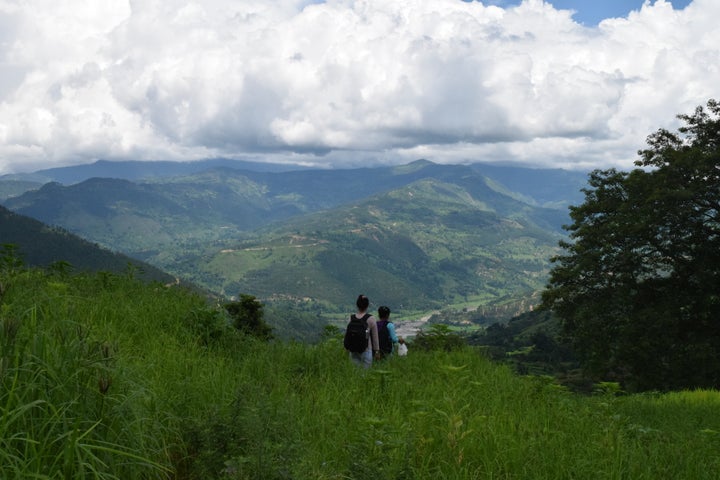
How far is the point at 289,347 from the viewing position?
30.2 ft

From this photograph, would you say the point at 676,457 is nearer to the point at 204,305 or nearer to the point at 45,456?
the point at 45,456

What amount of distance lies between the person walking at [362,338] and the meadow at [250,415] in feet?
2.23

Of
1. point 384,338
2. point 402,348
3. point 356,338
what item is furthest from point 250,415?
point 402,348

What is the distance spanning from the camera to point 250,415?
171 inches

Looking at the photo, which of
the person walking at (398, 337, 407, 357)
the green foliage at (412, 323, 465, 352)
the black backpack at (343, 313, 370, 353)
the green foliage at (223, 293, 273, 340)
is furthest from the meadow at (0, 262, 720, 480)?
the green foliage at (412, 323, 465, 352)

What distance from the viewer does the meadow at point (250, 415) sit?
332 centimetres

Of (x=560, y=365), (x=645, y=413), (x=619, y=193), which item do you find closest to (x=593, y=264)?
(x=619, y=193)

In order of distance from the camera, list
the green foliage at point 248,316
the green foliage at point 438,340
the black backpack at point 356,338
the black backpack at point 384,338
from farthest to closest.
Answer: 1. the green foliage at point 438,340
2. the black backpack at point 384,338
3. the green foliage at point 248,316
4. the black backpack at point 356,338

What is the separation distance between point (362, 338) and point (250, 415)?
18.4ft

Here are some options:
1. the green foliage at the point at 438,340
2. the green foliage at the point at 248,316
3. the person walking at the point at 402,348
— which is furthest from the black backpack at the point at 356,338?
the green foliage at the point at 438,340

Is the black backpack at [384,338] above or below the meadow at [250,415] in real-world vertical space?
below

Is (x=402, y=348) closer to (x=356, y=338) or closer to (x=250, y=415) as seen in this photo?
(x=356, y=338)

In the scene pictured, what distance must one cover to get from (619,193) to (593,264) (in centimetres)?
511

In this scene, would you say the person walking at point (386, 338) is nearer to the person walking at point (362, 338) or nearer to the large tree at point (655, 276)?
the person walking at point (362, 338)
